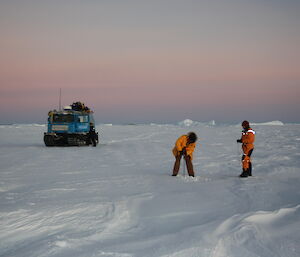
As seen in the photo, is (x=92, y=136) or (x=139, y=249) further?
(x=92, y=136)

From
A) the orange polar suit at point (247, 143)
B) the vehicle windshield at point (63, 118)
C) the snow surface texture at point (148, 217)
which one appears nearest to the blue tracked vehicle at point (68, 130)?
the vehicle windshield at point (63, 118)

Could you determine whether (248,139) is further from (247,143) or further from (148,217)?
(148,217)

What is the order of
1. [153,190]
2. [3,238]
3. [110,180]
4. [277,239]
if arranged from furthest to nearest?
[110,180], [153,190], [3,238], [277,239]

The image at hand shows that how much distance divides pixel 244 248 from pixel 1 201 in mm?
4460

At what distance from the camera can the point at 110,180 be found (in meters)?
8.14

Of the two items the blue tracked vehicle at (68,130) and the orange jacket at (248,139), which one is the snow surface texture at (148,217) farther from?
the blue tracked vehicle at (68,130)

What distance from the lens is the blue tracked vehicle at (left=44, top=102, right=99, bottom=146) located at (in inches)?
751

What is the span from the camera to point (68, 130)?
754 inches

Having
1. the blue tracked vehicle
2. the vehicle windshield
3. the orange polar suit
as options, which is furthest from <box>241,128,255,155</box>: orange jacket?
the vehicle windshield

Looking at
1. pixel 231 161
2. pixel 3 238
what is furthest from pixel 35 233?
pixel 231 161

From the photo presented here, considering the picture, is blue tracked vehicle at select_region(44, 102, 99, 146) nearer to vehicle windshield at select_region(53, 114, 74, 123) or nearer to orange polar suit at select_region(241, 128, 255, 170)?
vehicle windshield at select_region(53, 114, 74, 123)

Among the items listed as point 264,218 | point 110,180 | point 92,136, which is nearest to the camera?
point 264,218

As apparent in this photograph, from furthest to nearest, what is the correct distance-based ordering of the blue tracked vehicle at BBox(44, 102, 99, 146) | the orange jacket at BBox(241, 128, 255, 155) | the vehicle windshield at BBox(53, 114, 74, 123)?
1. the vehicle windshield at BBox(53, 114, 74, 123)
2. the blue tracked vehicle at BBox(44, 102, 99, 146)
3. the orange jacket at BBox(241, 128, 255, 155)

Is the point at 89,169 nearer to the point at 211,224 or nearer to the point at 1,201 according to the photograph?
the point at 1,201
